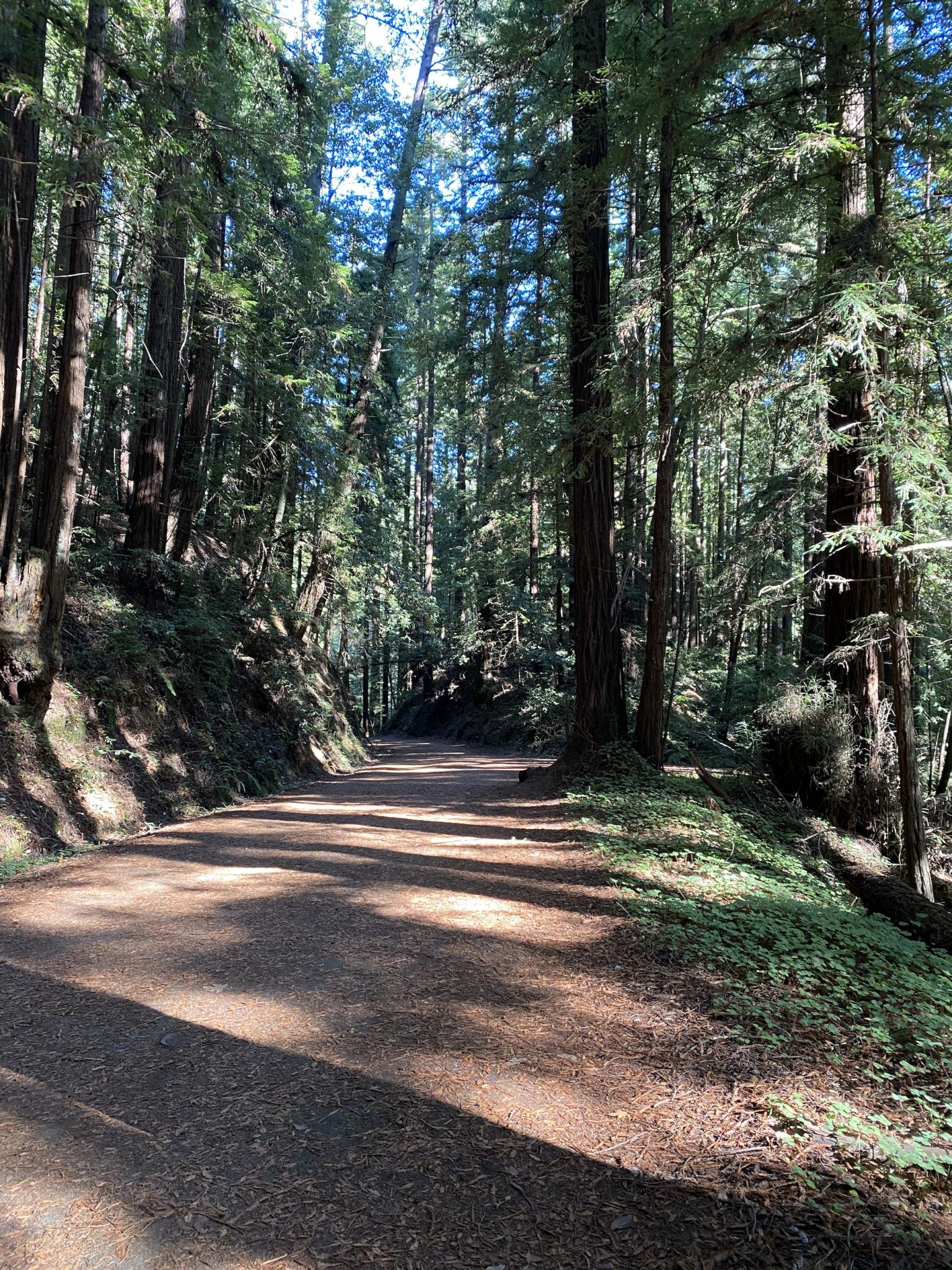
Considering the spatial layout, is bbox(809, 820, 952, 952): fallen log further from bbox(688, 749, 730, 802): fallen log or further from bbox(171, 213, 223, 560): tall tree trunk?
bbox(171, 213, 223, 560): tall tree trunk

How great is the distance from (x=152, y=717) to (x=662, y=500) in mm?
7078

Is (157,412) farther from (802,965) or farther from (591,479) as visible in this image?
(802,965)

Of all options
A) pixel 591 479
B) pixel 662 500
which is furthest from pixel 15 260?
pixel 662 500

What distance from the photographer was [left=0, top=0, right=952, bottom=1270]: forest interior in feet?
7.48

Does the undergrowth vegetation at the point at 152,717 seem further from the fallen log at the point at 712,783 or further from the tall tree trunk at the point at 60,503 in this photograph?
the fallen log at the point at 712,783

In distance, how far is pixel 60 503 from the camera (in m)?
7.23

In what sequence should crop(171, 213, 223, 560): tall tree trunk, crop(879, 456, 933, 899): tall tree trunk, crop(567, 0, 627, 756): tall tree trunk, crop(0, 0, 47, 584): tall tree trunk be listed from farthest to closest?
crop(171, 213, 223, 560): tall tree trunk < crop(567, 0, 627, 756): tall tree trunk < crop(0, 0, 47, 584): tall tree trunk < crop(879, 456, 933, 899): tall tree trunk

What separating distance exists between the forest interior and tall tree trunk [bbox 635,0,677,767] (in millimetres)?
63

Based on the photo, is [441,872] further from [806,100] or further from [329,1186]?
[806,100]

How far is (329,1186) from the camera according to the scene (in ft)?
7.13

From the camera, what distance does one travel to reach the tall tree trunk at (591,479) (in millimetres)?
9141

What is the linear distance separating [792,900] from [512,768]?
9484 millimetres

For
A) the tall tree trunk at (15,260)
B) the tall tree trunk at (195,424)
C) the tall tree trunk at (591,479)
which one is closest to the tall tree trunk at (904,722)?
the tall tree trunk at (591,479)

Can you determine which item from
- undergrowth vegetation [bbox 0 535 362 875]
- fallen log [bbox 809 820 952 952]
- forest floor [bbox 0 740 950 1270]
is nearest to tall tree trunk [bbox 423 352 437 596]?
undergrowth vegetation [bbox 0 535 362 875]
